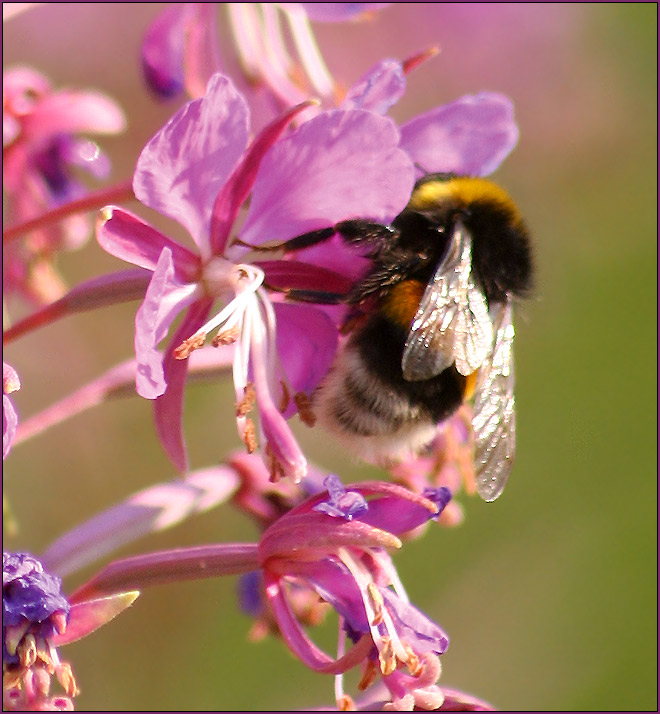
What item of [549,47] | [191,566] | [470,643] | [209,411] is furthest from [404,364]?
[549,47]

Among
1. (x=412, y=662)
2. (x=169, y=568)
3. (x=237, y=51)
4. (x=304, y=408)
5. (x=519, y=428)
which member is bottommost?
(x=519, y=428)

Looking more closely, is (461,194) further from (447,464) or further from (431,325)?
(447,464)

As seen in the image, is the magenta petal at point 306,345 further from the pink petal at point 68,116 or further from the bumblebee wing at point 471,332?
the pink petal at point 68,116

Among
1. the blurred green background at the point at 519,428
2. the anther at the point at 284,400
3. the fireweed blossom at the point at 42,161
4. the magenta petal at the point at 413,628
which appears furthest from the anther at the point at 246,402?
the blurred green background at the point at 519,428

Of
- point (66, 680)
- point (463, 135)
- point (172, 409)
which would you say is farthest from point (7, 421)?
point (463, 135)

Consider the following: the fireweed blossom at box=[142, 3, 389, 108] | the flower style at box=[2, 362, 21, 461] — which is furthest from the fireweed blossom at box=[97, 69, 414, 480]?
the fireweed blossom at box=[142, 3, 389, 108]

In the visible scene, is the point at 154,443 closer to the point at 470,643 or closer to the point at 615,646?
the point at 470,643

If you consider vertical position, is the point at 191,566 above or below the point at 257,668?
above
